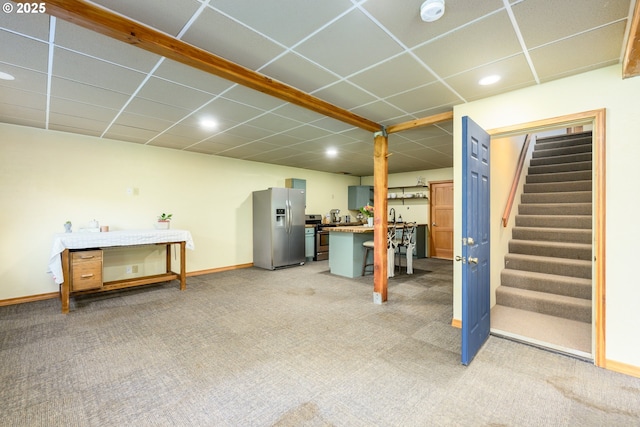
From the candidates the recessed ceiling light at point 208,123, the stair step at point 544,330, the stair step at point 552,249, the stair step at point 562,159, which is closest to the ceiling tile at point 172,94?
the recessed ceiling light at point 208,123

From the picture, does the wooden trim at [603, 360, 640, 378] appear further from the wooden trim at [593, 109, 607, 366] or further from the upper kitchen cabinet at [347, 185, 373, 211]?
the upper kitchen cabinet at [347, 185, 373, 211]

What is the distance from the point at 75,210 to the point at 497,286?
626cm

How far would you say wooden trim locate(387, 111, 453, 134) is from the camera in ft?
11.1

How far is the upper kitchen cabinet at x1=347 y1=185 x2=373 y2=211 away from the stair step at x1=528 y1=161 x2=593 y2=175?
4.42 m

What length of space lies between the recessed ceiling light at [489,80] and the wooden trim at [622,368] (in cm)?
254

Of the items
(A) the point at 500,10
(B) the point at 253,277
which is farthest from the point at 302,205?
(A) the point at 500,10

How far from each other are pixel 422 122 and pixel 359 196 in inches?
204

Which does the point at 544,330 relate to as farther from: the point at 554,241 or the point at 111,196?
the point at 111,196

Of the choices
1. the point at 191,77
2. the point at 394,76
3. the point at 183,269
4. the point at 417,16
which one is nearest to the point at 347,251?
the point at 183,269

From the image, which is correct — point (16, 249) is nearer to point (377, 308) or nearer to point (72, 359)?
point (72, 359)

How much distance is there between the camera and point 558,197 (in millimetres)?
4379

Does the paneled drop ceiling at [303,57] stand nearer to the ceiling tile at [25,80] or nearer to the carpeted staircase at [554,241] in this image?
the ceiling tile at [25,80]

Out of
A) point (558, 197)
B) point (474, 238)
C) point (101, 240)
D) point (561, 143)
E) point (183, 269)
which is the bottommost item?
point (183, 269)

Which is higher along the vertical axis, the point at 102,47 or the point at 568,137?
the point at 568,137
